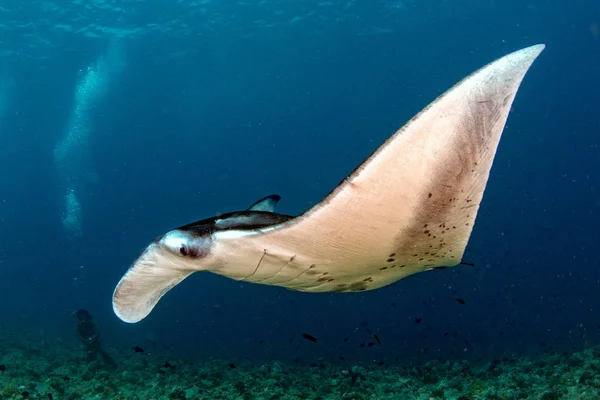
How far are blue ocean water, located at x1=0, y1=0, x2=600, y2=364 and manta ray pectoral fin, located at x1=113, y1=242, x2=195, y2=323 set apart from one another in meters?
10.6

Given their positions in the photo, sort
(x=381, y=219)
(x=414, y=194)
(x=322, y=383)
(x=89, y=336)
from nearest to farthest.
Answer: (x=414, y=194) → (x=381, y=219) → (x=322, y=383) → (x=89, y=336)

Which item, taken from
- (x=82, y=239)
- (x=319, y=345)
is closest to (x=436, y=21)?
(x=319, y=345)

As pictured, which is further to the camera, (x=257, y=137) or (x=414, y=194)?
(x=257, y=137)

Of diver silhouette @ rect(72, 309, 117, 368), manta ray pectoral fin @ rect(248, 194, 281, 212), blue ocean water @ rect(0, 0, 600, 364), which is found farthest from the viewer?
blue ocean water @ rect(0, 0, 600, 364)

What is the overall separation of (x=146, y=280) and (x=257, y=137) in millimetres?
44815

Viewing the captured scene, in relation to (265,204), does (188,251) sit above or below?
below

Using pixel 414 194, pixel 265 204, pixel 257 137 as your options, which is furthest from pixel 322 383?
pixel 257 137

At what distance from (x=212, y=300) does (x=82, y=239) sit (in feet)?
96.9

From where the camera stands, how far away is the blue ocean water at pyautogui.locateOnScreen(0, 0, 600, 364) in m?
23.8

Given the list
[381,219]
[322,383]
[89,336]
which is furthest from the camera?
[89,336]

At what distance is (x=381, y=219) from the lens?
81.4 inches

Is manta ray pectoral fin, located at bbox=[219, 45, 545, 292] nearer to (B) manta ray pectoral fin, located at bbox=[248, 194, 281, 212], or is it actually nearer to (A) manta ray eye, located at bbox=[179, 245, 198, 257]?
(A) manta ray eye, located at bbox=[179, 245, 198, 257]

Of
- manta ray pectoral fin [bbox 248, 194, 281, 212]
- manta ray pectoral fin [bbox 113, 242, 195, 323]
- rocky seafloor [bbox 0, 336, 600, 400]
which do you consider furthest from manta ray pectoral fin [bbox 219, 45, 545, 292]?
rocky seafloor [bbox 0, 336, 600, 400]

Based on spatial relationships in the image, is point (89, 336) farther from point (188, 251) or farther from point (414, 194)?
point (414, 194)
